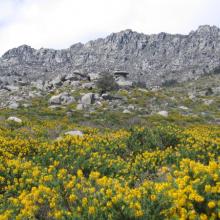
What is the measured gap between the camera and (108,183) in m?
7.00

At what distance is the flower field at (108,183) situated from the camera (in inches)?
224

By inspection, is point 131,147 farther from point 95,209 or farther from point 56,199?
point 95,209

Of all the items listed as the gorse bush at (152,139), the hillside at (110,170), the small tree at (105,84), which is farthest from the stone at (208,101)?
the gorse bush at (152,139)

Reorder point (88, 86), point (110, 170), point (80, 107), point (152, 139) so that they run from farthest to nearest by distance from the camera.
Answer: point (88, 86) < point (80, 107) < point (152, 139) < point (110, 170)

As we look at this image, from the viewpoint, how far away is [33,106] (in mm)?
32062

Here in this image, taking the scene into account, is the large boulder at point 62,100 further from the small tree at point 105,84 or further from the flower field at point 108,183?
the flower field at point 108,183

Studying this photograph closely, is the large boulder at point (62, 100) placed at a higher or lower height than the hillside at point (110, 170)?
lower

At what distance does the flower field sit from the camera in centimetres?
570

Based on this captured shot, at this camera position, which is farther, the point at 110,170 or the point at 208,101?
the point at 208,101

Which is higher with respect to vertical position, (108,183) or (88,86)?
(108,183)

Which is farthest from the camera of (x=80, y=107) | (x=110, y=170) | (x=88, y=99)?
(x=88, y=99)

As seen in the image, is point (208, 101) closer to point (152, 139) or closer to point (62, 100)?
point (62, 100)

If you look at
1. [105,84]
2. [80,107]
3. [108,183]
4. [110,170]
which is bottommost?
[80,107]

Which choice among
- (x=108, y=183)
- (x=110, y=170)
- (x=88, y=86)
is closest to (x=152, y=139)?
(x=110, y=170)
